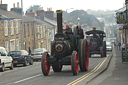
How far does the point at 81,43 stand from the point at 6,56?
842 centimetres

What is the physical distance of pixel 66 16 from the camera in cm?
16362

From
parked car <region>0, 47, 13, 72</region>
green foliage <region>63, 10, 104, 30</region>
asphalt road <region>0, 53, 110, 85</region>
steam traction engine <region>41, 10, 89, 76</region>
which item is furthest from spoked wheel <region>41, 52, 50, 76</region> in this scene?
green foliage <region>63, 10, 104, 30</region>

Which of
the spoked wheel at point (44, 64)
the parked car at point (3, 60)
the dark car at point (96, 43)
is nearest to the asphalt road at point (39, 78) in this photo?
the spoked wheel at point (44, 64)

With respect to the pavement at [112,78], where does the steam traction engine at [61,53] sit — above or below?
above

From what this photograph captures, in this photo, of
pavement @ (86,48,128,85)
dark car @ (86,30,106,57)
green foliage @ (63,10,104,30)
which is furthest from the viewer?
green foliage @ (63,10,104,30)

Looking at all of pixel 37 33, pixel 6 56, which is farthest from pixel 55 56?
pixel 37 33

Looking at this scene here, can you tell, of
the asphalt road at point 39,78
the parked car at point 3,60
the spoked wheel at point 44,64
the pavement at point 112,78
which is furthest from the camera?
the parked car at point 3,60

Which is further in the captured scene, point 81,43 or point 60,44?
point 81,43

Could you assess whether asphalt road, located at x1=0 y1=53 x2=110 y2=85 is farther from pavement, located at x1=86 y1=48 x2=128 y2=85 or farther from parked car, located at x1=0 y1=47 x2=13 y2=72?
parked car, located at x1=0 y1=47 x2=13 y2=72

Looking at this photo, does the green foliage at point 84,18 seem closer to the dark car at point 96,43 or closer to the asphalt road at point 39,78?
the dark car at point 96,43

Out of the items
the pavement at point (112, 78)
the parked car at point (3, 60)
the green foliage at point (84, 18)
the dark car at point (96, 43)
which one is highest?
the green foliage at point (84, 18)

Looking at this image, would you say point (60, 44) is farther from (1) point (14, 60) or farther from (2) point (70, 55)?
(1) point (14, 60)

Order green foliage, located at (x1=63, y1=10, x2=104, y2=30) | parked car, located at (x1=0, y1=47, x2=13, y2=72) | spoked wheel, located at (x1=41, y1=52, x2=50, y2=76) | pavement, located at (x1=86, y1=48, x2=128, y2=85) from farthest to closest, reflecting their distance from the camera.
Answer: green foliage, located at (x1=63, y1=10, x2=104, y2=30) → parked car, located at (x1=0, y1=47, x2=13, y2=72) → spoked wheel, located at (x1=41, y1=52, x2=50, y2=76) → pavement, located at (x1=86, y1=48, x2=128, y2=85)

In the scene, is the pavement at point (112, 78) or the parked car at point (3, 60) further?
the parked car at point (3, 60)
